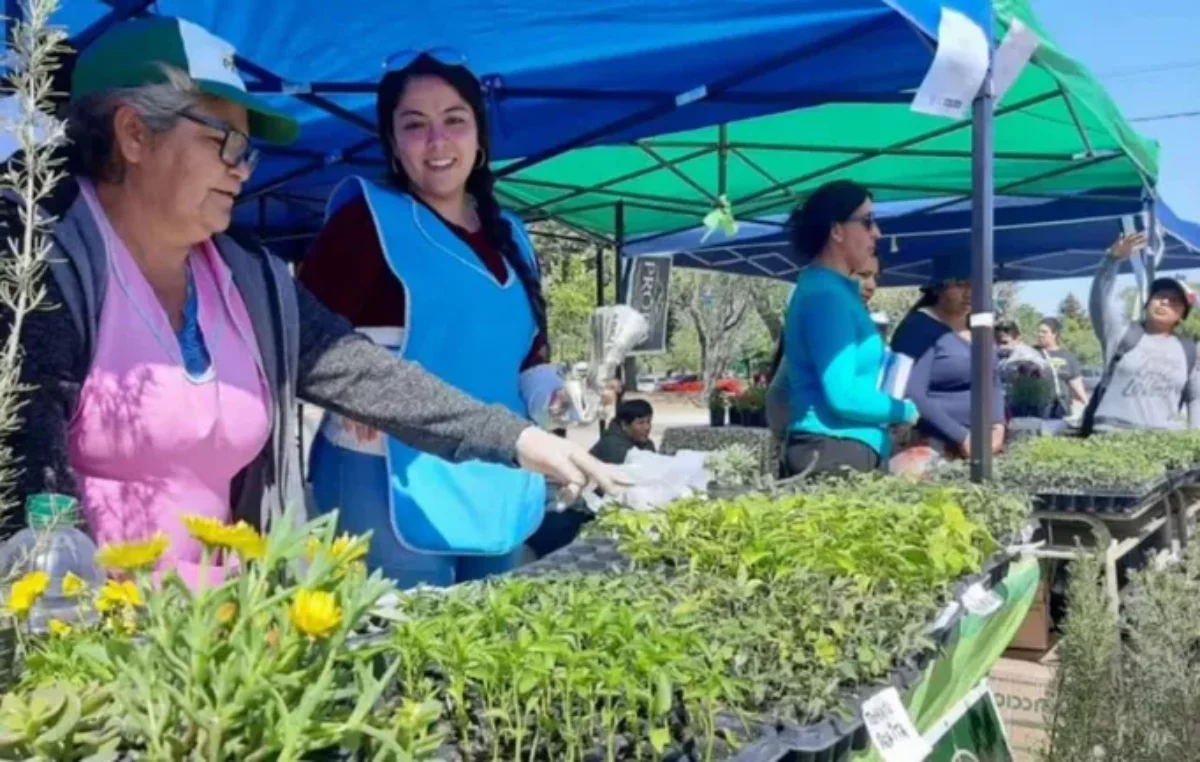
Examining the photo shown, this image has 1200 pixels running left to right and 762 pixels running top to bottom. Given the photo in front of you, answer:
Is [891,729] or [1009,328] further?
[1009,328]

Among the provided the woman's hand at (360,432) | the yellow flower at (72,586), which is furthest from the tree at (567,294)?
the yellow flower at (72,586)

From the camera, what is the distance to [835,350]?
2836 mm

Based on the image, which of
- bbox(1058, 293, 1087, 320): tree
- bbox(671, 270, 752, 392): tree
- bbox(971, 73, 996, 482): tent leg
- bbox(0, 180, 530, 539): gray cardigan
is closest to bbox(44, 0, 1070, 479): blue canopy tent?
bbox(971, 73, 996, 482): tent leg

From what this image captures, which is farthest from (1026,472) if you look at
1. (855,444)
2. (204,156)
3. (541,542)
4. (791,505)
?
(204,156)

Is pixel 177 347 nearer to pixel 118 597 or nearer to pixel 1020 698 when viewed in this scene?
pixel 118 597

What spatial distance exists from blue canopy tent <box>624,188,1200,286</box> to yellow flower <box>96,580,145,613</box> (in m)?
5.30

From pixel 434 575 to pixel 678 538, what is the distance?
1.87 feet

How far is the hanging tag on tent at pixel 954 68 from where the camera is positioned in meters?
2.21

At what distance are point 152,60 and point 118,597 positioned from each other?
2.75 feet

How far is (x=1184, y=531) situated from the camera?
191 inches

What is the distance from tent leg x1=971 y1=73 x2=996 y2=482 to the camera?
8.68 ft

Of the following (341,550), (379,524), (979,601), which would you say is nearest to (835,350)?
(979,601)

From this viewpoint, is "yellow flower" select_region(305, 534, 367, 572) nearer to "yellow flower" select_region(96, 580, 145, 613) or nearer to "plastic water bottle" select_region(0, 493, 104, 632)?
"yellow flower" select_region(96, 580, 145, 613)

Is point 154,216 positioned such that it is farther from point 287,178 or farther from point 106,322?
point 287,178
